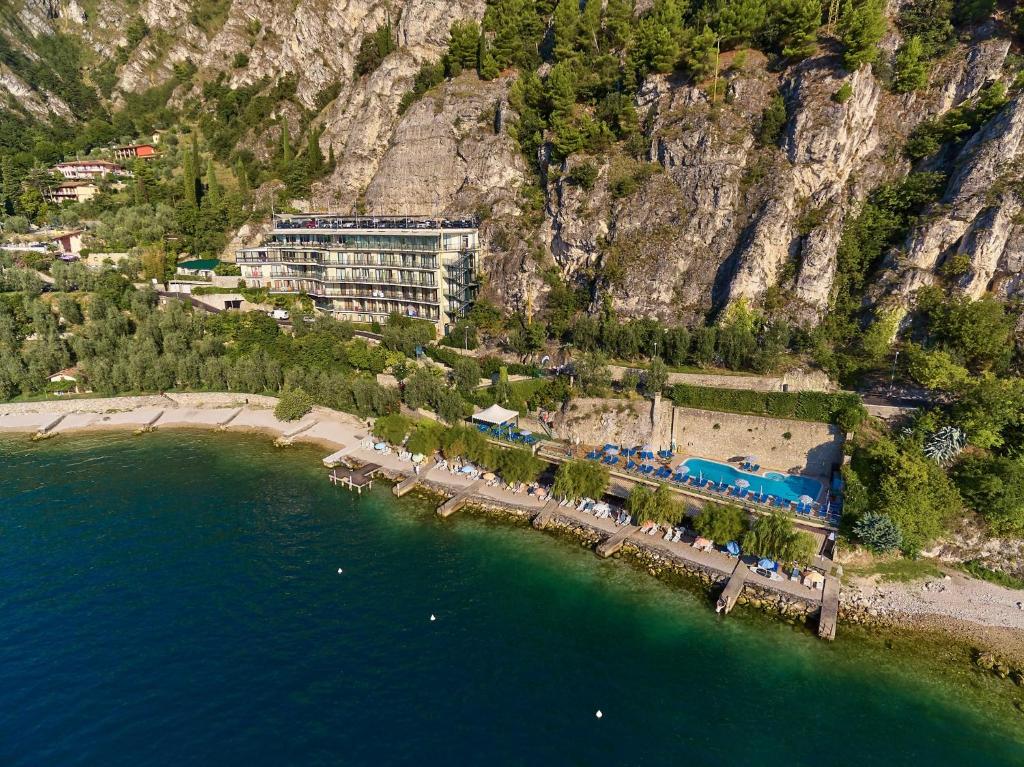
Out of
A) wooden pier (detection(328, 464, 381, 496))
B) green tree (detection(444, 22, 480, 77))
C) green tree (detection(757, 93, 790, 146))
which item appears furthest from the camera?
green tree (detection(444, 22, 480, 77))

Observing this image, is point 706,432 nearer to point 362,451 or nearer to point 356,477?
point 356,477

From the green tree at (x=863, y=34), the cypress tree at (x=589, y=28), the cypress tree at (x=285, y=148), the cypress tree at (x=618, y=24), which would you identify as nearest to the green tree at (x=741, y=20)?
the green tree at (x=863, y=34)

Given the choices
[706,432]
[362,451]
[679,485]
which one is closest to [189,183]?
[362,451]

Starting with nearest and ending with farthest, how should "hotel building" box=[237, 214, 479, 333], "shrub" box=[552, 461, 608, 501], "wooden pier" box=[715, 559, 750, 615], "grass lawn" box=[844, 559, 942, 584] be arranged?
"wooden pier" box=[715, 559, 750, 615] < "grass lawn" box=[844, 559, 942, 584] < "shrub" box=[552, 461, 608, 501] < "hotel building" box=[237, 214, 479, 333]

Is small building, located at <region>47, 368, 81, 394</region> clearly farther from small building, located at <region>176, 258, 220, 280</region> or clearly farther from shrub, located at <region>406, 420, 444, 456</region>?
shrub, located at <region>406, 420, 444, 456</region>

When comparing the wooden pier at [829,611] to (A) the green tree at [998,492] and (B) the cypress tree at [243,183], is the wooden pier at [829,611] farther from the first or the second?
(B) the cypress tree at [243,183]

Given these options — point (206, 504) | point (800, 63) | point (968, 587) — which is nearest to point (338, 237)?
point (206, 504)

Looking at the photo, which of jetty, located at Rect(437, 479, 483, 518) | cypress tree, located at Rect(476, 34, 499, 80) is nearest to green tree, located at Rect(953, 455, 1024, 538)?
jetty, located at Rect(437, 479, 483, 518)
